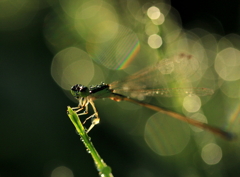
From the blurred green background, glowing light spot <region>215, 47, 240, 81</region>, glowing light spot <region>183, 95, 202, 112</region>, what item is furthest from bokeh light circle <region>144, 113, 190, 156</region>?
glowing light spot <region>215, 47, 240, 81</region>

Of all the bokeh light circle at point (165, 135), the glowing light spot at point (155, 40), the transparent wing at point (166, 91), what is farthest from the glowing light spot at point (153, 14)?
the bokeh light circle at point (165, 135)

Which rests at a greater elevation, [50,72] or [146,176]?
[50,72]

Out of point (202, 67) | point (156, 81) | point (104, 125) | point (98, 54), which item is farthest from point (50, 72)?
point (202, 67)

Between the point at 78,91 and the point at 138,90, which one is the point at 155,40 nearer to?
the point at 138,90

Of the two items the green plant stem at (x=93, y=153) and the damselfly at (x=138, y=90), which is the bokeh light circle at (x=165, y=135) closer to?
the damselfly at (x=138, y=90)

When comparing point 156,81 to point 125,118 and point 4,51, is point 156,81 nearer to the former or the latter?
point 125,118

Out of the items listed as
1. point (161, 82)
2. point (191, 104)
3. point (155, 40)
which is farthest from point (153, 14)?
point (191, 104)
